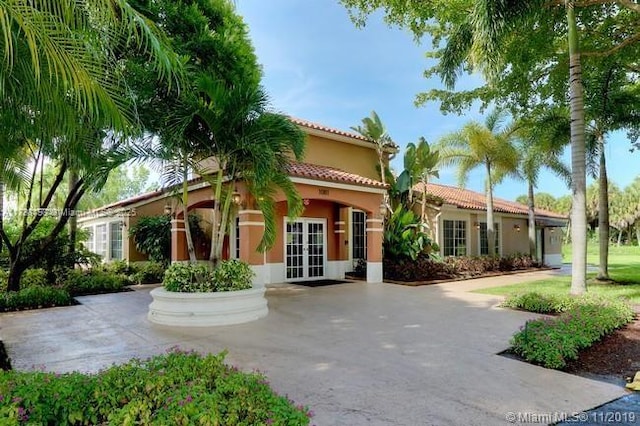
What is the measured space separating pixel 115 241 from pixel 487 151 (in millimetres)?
19615

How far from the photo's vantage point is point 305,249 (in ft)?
53.0

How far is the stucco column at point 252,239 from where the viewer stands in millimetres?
11211

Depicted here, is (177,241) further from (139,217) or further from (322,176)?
(322,176)

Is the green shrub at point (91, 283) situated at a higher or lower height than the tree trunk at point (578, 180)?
lower

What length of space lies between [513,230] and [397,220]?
432 inches

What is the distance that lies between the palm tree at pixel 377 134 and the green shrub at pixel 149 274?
33.1ft

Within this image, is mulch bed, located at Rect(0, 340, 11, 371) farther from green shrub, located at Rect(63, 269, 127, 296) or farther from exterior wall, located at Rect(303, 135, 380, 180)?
exterior wall, located at Rect(303, 135, 380, 180)

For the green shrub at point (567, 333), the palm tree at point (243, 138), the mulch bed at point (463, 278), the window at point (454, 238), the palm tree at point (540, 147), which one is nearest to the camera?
the green shrub at point (567, 333)

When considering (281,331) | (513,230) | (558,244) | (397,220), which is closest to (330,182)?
(397,220)

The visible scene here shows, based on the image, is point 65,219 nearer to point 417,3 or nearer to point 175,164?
point 175,164

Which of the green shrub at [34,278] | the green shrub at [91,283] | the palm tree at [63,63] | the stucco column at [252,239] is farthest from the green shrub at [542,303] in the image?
the green shrub at [34,278]

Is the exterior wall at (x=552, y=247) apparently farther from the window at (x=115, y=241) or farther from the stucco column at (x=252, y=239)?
the window at (x=115, y=241)

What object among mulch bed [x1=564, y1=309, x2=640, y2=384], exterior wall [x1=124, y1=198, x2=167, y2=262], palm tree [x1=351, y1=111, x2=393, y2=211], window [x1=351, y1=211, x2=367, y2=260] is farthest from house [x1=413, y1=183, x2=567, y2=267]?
exterior wall [x1=124, y1=198, x2=167, y2=262]

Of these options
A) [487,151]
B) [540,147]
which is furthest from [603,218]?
[487,151]
